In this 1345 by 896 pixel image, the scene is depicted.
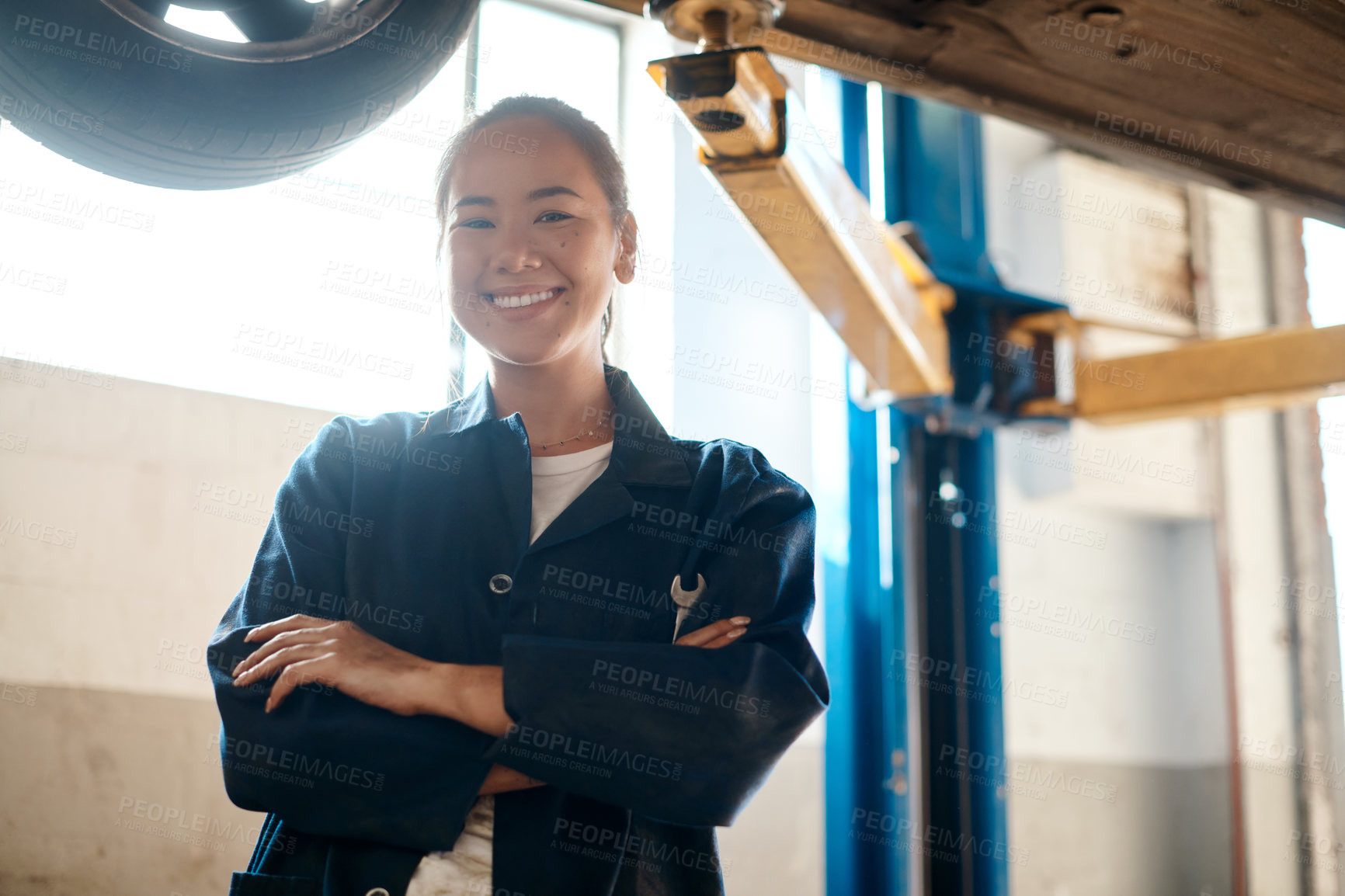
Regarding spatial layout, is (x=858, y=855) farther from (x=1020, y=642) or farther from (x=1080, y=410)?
(x=1020, y=642)

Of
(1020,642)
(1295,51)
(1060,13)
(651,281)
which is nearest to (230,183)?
(1060,13)

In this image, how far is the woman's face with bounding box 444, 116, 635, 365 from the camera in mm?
1044

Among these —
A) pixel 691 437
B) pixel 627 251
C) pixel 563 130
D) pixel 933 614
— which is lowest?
pixel 933 614

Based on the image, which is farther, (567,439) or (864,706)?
(864,706)

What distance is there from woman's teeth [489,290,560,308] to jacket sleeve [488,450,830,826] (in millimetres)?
335

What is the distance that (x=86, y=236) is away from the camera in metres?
2.66

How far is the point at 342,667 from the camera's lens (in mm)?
946

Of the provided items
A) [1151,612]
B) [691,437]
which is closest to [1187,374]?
[691,437]

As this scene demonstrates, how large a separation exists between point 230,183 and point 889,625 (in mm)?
2029

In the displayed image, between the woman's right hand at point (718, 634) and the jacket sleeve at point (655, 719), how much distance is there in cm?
2

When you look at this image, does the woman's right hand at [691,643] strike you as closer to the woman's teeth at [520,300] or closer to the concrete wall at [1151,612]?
the woman's teeth at [520,300]

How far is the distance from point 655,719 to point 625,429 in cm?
32

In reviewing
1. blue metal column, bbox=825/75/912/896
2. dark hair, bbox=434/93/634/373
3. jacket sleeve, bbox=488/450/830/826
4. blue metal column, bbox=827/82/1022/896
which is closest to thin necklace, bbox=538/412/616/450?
dark hair, bbox=434/93/634/373

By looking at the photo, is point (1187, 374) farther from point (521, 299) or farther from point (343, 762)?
point (343, 762)
